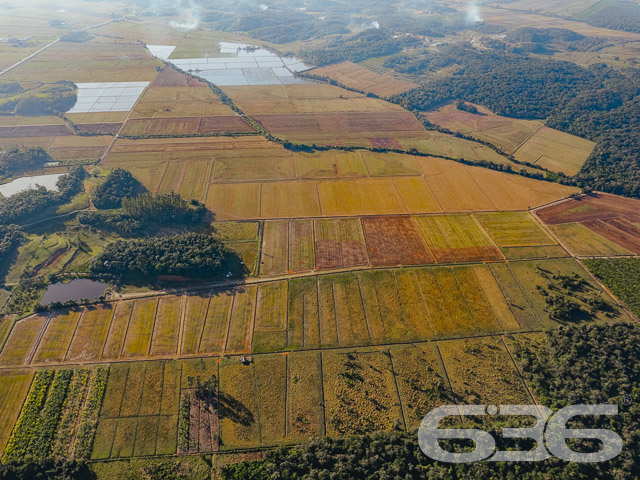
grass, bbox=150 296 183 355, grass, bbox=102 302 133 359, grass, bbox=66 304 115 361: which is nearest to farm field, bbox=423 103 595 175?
grass, bbox=150 296 183 355

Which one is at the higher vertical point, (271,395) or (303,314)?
(303,314)

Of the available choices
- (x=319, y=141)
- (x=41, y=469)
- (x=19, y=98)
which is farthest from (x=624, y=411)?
(x=19, y=98)

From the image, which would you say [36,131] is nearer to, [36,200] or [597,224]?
[36,200]

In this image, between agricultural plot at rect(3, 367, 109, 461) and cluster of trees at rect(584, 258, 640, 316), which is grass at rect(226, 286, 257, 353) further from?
cluster of trees at rect(584, 258, 640, 316)

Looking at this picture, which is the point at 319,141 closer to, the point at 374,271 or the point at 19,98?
the point at 374,271

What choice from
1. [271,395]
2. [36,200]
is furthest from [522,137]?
[36,200]

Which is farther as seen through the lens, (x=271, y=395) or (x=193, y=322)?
(x=193, y=322)
